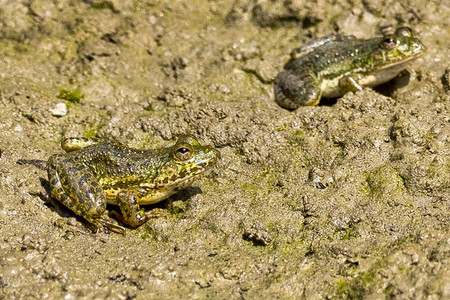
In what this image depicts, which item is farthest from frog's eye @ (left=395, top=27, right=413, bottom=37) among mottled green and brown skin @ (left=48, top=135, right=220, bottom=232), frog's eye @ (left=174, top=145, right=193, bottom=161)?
frog's eye @ (left=174, top=145, right=193, bottom=161)

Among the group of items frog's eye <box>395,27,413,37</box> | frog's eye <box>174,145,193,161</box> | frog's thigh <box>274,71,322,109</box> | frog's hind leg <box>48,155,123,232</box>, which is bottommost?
frog's hind leg <box>48,155,123,232</box>

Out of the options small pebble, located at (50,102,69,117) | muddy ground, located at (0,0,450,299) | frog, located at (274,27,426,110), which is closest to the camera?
muddy ground, located at (0,0,450,299)

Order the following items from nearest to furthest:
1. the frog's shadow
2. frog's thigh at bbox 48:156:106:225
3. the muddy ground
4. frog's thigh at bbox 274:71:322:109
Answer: the muddy ground < frog's thigh at bbox 48:156:106:225 < the frog's shadow < frog's thigh at bbox 274:71:322:109

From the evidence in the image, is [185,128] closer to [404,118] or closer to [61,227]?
[61,227]

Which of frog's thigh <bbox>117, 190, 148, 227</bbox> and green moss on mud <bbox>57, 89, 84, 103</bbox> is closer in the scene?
frog's thigh <bbox>117, 190, 148, 227</bbox>

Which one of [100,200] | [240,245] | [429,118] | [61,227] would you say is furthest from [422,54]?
[61,227]

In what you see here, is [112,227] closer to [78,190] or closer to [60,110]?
[78,190]

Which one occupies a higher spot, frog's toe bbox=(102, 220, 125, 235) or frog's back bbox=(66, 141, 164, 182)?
frog's back bbox=(66, 141, 164, 182)

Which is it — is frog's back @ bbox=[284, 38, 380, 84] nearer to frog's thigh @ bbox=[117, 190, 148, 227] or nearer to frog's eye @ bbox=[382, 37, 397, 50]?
frog's eye @ bbox=[382, 37, 397, 50]
